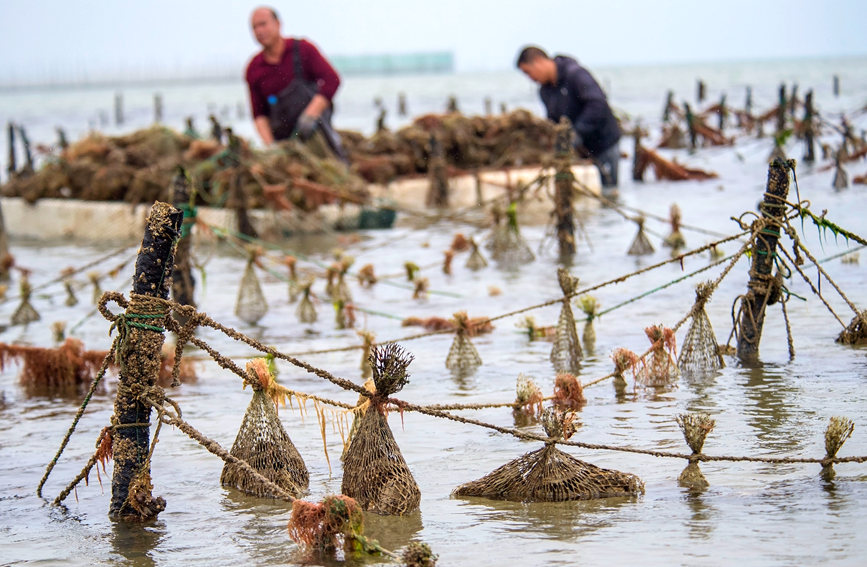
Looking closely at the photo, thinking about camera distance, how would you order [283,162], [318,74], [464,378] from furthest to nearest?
[283,162] < [318,74] < [464,378]

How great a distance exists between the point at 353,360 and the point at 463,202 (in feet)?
26.8

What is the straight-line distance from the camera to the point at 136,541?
4484mm

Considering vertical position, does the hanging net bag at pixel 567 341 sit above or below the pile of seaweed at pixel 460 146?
below

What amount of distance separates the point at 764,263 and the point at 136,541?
3672 millimetres

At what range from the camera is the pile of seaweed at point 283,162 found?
14320 mm

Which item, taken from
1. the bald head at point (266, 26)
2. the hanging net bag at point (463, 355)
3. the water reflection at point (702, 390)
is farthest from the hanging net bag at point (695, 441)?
the bald head at point (266, 26)

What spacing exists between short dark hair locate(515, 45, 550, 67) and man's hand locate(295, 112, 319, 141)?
261 cm

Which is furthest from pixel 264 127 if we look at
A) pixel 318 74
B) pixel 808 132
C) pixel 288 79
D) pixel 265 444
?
pixel 265 444

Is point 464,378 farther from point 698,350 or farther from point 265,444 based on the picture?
point 265,444

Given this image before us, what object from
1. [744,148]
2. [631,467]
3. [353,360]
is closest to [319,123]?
[353,360]

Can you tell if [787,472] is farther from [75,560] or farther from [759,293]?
[75,560]

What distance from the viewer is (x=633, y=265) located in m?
11.0

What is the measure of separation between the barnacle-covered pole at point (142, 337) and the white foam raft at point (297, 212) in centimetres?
928

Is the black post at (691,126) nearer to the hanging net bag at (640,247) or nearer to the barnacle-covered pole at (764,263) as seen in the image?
the hanging net bag at (640,247)
